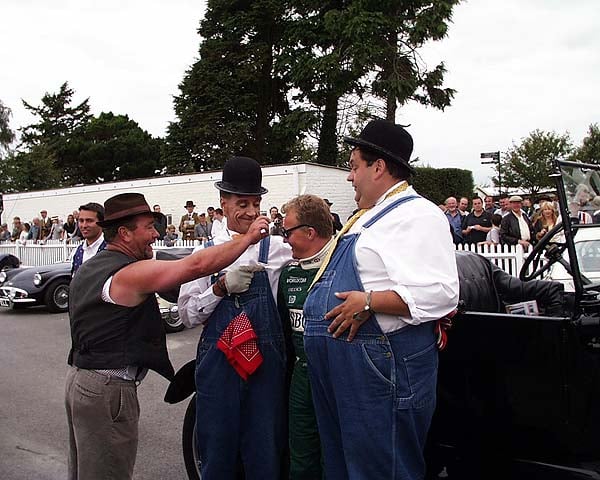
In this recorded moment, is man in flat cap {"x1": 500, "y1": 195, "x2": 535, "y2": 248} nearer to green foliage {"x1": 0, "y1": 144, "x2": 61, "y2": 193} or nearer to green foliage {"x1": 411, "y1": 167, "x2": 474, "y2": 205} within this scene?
green foliage {"x1": 411, "y1": 167, "x2": 474, "y2": 205}

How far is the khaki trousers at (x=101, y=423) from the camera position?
256cm

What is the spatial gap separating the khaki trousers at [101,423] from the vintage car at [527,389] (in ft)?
4.63

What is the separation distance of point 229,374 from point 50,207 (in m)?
26.6

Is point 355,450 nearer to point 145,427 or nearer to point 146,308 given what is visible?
point 146,308

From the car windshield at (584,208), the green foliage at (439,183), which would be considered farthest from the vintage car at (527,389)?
the green foliage at (439,183)

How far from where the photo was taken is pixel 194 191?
869 inches

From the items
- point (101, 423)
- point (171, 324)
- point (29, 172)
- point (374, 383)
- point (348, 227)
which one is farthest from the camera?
point (29, 172)

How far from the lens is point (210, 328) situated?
2834 millimetres

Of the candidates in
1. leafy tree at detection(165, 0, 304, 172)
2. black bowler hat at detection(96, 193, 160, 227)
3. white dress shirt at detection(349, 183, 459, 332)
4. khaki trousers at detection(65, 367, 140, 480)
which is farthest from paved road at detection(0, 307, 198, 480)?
leafy tree at detection(165, 0, 304, 172)

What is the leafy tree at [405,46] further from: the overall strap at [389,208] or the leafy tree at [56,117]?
the leafy tree at [56,117]

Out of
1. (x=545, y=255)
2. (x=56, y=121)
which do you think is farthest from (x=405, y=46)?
(x=56, y=121)

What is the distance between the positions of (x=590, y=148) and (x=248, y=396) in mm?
37903

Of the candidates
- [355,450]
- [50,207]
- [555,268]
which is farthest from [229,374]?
[50,207]

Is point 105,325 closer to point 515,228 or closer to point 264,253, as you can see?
point 264,253
